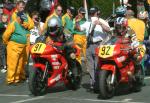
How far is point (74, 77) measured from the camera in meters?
13.1

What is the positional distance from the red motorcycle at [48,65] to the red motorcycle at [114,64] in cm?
92

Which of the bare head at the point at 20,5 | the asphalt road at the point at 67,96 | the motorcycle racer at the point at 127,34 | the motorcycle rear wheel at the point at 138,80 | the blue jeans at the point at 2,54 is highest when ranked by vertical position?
the bare head at the point at 20,5

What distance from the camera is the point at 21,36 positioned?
47.6 feet

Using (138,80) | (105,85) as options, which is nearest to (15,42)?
(138,80)

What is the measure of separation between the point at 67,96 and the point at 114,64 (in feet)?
4.30

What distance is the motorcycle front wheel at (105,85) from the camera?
37.6 ft

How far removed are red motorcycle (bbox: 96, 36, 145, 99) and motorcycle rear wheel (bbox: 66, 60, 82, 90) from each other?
44.1 inches

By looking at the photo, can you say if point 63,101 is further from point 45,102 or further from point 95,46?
point 95,46

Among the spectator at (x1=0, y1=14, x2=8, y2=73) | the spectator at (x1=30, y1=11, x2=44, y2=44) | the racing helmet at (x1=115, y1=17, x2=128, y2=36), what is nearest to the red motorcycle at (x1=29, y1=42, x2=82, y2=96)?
the racing helmet at (x1=115, y1=17, x2=128, y2=36)

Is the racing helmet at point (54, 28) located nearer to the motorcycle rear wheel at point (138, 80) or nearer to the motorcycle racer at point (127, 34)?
the motorcycle racer at point (127, 34)

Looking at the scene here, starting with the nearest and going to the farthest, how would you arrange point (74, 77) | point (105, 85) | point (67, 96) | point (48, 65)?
point (105, 85), point (67, 96), point (48, 65), point (74, 77)

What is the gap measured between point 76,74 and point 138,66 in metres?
1.45

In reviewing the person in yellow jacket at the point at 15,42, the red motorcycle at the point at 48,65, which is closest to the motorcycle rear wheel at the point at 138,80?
the red motorcycle at the point at 48,65

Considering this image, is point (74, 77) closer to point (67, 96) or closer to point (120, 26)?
point (67, 96)
